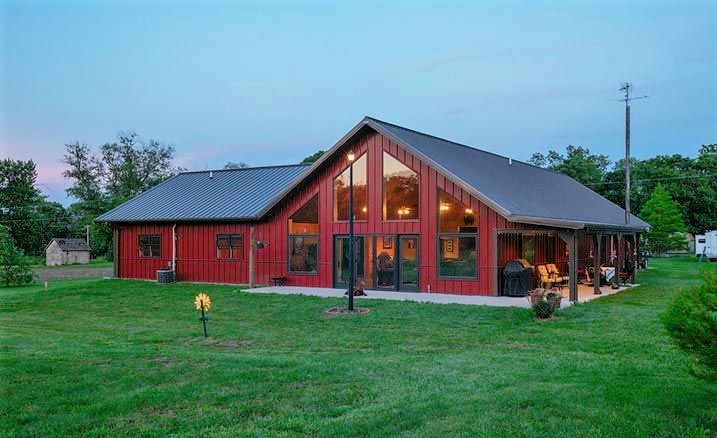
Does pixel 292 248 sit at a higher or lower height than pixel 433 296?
higher

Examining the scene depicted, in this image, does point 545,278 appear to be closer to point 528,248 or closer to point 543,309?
point 528,248

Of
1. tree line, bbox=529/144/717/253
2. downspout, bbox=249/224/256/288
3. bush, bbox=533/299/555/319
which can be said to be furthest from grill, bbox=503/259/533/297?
tree line, bbox=529/144/717/253

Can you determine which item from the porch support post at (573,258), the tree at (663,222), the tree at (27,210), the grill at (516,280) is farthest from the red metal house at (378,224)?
the tree at (27,210)

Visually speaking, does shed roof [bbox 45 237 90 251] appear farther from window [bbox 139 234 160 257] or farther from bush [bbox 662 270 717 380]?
bush [bbox 662 270 717 380]

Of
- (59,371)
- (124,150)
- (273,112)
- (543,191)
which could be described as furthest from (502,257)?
(124,150)

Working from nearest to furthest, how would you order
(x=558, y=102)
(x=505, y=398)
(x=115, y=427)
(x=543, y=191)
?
(x=115, y=427)
(x=505, y=398)
(x=543, y=191)
(x=558, y=102)

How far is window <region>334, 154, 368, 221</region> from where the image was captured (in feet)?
56.9

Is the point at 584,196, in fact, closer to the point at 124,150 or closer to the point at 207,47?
the point at 207,47

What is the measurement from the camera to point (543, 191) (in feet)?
71.6

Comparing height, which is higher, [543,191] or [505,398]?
[543,191]

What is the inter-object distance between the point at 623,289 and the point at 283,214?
37.2ft

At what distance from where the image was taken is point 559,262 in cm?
1986

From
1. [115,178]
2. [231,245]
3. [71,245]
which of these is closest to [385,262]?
[231,245]

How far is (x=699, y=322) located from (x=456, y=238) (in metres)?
11.4
